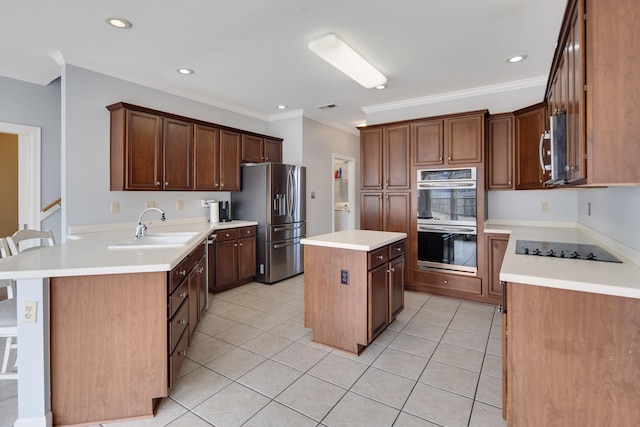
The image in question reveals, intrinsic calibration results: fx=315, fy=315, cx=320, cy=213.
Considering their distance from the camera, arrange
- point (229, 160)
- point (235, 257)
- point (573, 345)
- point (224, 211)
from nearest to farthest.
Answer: point (573, 345), point (235, 257), point (229, 160), point (224, 211)

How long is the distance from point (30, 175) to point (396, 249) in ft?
13.6

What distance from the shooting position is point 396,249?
9.74 feet

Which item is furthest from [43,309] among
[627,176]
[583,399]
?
[627,176]

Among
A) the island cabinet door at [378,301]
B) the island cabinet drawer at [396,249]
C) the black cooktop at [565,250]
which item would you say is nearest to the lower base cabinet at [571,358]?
the black cooktop at [565,250]

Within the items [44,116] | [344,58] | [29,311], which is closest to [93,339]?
[29,311]

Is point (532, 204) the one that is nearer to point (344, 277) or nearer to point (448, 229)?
point (448, 229)

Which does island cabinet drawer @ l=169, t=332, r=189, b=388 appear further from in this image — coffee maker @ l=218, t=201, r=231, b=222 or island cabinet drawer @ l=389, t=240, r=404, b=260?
coffee maker @ l=218, t=201, r=231, b=222

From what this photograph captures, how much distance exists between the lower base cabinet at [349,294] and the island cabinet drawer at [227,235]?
1707 millimetres

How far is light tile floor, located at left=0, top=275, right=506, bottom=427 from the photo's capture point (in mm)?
1818

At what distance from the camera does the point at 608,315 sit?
51.7 inches

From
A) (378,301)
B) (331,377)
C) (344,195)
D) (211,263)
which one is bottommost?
(331,377)

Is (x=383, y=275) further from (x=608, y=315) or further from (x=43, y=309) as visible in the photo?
(x=43, y=309)

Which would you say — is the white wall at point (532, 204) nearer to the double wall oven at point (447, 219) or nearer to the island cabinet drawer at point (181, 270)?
the double wall oven at point (447, 219)

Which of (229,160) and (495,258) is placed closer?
(495,258)
